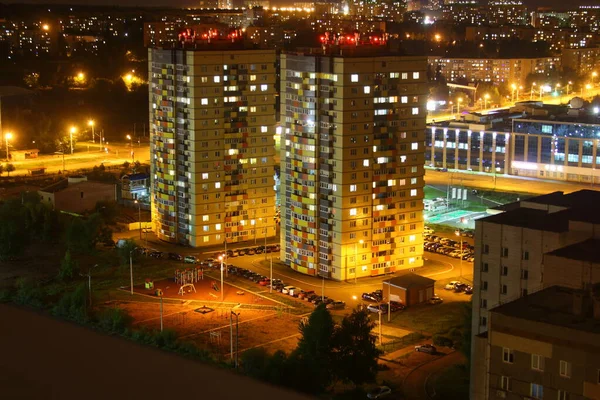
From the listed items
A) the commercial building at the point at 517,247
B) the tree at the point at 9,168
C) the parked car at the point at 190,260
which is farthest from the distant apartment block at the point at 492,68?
the commercial building at the point at 517,247

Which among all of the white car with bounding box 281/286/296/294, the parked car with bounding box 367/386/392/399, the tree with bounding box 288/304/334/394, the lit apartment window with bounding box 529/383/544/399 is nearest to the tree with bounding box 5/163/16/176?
the white car with bounding box 281/286/296/294

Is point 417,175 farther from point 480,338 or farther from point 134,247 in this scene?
point 480,338

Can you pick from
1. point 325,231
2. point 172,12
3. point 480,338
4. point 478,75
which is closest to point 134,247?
point 325,231

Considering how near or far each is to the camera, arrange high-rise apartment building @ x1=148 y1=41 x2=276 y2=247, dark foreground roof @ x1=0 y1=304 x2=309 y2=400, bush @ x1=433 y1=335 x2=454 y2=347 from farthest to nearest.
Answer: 1. high-rise apartment building @ x1=148 y1=41 x2=276 y2=247
2. bush @ x1=433 y1=335 x2=454 y2=347
3. dark foreground roof @ x1=0 y1=304 x2=309 y2=400

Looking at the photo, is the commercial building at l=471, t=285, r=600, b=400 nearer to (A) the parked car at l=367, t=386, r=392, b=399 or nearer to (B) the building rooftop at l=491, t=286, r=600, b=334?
(B) the building rooftop at l=491, t=286, r=600, b=334

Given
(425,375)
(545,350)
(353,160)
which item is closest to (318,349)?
(425,375)

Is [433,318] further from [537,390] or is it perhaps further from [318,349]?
[537,390]

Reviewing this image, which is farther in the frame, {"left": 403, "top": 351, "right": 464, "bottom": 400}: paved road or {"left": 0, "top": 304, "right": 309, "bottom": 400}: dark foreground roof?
{"left": 403, "top": 351, "right": 464, "bottom": 400}: paved road
